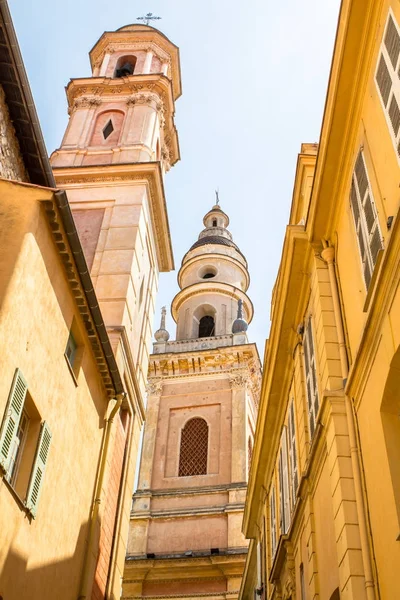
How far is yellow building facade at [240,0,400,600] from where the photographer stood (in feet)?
23.1

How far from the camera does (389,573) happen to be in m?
6.59

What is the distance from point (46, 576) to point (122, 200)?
34.4 feet

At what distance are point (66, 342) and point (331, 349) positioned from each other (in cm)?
404

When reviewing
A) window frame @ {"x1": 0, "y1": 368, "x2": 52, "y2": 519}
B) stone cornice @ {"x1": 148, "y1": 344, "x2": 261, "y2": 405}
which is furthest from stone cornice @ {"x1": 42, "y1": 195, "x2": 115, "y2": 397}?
stone cornice @ {"x1": 148, "y1": 344, "x2": 261, "y2": 405}

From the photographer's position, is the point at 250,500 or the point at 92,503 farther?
the point at 250,500

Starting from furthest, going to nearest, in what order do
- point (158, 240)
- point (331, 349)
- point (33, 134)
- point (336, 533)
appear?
point (158, 240)
point (33, 134)
point (331, 349)
point (336, 533)

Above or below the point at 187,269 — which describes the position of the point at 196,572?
below

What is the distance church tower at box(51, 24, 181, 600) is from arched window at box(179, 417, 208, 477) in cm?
1269

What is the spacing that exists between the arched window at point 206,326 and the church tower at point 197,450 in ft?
0.18

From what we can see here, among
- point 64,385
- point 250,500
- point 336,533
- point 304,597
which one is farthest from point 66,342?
point 250,500

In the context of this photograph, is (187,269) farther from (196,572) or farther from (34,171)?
(34,171)

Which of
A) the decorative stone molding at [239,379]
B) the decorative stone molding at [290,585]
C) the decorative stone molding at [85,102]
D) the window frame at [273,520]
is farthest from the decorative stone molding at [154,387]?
the decorative stone molding at [290,585]

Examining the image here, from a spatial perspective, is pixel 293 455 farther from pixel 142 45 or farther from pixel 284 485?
pixel 142 45

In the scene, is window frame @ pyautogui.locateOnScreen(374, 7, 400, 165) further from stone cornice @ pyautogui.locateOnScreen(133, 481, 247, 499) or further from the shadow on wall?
stone cornice @ pyautogui.locateOnScreen(133, 481, 247, 499)
